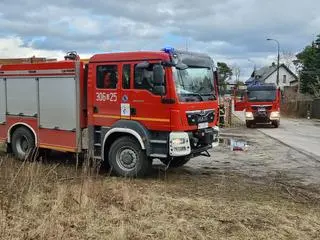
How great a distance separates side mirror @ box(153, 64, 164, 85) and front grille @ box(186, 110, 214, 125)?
887 millimetres

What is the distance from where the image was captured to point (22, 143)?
1357 centimetres

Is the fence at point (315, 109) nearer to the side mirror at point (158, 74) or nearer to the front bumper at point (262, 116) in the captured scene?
the front bumper at point (262, 116)

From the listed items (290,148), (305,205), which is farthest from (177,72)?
(290,148)

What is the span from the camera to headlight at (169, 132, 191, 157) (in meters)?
10.6

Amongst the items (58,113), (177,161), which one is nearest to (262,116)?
(177,161)

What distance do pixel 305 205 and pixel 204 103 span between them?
11.1 feet

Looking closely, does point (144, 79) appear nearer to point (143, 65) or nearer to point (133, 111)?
point (143, 65)

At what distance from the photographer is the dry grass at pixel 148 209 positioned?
21.5 ft

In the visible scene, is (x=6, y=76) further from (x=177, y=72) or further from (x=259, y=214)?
(x=259, y=214)

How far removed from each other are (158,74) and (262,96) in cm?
2272

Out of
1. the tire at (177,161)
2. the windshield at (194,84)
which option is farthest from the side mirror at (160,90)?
the tire at (177,161)

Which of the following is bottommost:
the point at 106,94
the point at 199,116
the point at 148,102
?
the point at 199,116

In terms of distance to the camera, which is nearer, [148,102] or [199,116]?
[148,102]

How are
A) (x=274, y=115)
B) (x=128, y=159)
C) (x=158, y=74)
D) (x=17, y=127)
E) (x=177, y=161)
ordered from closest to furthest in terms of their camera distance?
(x=158, y=74) < (x=128, y=159) < (x=177, y=161) < (x=17, y=127) < (x=274, y=115)
